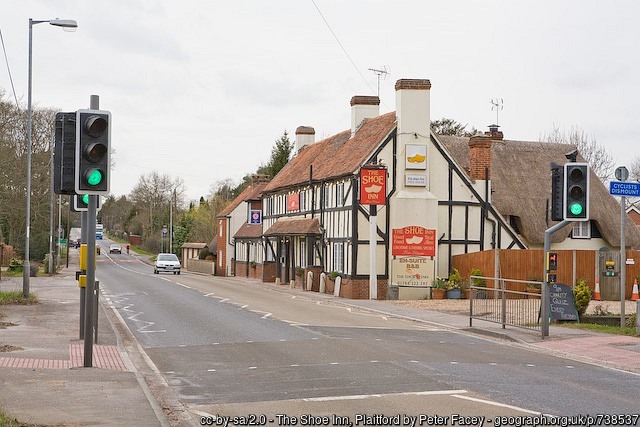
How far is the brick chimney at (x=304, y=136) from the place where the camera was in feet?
185

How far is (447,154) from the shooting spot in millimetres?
36750

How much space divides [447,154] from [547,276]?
61.9ft

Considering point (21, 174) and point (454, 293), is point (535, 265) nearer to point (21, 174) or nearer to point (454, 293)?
point (454, 293)

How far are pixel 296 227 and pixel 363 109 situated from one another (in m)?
6.96

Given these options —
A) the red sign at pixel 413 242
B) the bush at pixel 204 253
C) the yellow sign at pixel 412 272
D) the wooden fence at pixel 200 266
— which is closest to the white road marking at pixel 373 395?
the yellow sign at pixel 412 272

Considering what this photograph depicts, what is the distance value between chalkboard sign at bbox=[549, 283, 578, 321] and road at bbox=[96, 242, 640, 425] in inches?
113

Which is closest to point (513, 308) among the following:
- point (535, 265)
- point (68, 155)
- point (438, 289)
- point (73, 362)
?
point (73, 362)

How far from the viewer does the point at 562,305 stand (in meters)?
21.6

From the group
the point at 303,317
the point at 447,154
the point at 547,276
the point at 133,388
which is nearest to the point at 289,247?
the point at 447,154

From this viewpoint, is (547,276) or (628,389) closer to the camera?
(628,389)

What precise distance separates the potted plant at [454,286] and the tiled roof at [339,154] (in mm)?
6167

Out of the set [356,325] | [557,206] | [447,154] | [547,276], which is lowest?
[356,325]

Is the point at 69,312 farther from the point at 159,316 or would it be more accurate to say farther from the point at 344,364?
the point at 344,364

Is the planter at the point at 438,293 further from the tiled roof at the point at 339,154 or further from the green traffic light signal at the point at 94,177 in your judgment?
the green traffic light signal at the point at 94,177
